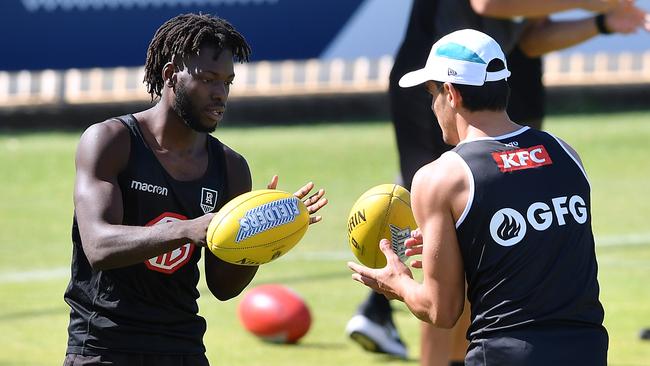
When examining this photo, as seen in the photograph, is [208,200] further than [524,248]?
Yes

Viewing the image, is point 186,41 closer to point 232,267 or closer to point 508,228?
point 232,267

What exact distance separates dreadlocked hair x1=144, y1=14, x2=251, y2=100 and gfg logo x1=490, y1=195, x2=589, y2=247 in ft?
4.43

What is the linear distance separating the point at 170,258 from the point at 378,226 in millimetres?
1019

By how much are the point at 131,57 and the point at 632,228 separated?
9.86 metres

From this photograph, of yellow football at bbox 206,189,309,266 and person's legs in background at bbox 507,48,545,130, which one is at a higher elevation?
yellow football at bbox 206,189,309,266

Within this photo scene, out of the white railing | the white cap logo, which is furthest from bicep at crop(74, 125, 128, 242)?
the white railing

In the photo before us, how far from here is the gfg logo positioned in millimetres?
4863

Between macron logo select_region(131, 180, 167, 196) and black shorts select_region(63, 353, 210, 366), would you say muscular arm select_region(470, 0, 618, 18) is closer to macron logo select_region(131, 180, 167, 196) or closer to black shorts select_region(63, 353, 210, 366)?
macron logo select_region(131, 180, 167, 196)

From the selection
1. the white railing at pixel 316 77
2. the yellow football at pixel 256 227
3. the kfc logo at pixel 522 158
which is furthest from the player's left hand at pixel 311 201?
the white railing at pixel 316 77

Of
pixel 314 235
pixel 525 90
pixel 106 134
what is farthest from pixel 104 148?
pixel 314 235

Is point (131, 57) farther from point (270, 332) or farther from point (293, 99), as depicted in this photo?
point (270, 332)

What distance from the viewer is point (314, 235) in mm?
13633

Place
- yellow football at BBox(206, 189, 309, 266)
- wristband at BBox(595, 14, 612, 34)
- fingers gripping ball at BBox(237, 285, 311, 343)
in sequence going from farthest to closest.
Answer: fingers gripping ball at BBox(237, 285, 311, 343), wristband at BBox(595, 14, 612, 34), yellow football at BBox(206, 189, 309, 266)

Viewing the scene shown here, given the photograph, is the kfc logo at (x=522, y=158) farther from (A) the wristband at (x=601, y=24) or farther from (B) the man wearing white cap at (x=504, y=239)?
(A) the wristband at (x=601, y=24)
